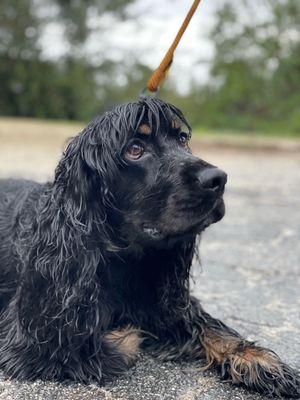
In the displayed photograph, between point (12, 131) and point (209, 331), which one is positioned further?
point (12, 131)

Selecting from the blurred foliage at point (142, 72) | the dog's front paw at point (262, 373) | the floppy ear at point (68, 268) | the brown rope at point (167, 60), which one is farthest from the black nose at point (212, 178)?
the blurred foliage at point (142, 72)

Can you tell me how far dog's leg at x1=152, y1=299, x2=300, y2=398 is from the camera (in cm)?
244

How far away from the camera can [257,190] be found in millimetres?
8078

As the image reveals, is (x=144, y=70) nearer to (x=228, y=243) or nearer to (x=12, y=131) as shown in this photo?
(x=12, y=131)

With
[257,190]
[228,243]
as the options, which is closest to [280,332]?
[228,243]

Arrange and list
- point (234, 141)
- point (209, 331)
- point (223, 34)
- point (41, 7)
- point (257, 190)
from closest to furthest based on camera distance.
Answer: point (209, 331) < point (257, 190) < point (234, 141) < point (223, 34) < point (41, 7)

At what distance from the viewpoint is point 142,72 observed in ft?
79.8

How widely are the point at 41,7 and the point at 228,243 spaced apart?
2111cm

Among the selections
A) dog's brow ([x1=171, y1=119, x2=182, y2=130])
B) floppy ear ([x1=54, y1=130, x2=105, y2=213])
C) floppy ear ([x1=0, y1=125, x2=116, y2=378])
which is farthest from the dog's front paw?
dog's brow ([x1=171, y1=119, x2=182, y2=130])

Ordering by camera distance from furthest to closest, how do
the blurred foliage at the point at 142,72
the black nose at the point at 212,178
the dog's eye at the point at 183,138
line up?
the blurred foliage at the point at 142,72, the dog's eye at the point at 183,138, the black nose at the point at 212,178

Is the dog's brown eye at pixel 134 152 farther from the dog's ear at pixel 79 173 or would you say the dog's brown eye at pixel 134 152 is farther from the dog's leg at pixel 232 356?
the dog's leg at pixel 232 356

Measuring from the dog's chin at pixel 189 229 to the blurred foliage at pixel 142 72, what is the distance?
54.8ft

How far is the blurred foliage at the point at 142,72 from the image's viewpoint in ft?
61.3

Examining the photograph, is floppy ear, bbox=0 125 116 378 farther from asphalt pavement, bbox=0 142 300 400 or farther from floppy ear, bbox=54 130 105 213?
asphalt pavement, bbox=0 142 300 400
